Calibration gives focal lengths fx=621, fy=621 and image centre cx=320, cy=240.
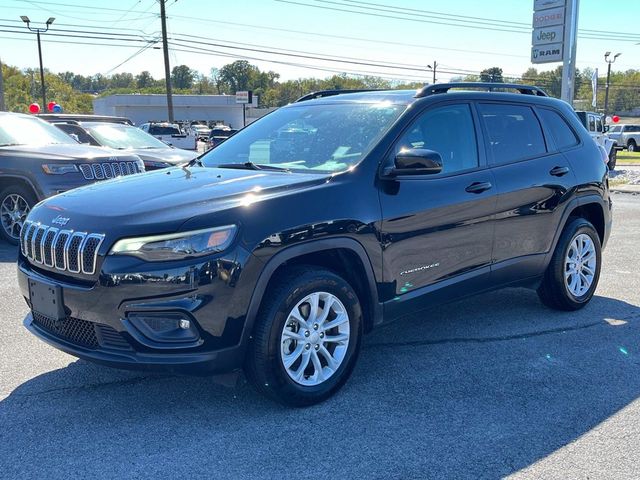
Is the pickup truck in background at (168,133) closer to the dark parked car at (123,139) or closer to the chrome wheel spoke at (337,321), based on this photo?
the dark parked car at (123,139)

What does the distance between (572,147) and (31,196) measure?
6658 mm

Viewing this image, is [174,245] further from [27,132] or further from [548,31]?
[548,31]

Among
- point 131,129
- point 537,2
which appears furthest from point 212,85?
point 131,129

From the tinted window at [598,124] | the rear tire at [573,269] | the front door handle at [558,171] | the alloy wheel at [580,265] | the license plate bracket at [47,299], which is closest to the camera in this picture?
the license plate bracket at [47,299]

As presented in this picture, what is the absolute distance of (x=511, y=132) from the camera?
16.3 ft

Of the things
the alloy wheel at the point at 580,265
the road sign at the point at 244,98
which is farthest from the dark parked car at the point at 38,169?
the road sign at the point at 244,98

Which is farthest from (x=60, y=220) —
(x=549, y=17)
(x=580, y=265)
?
(x=549, y=17)

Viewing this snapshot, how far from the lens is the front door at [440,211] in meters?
3.92

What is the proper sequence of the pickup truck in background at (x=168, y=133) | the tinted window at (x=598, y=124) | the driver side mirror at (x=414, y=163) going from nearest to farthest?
the driver side mirror at (x=414, y=163)
the tinted window at (x=598, y=124)
the pickup truck in background at (x=168, y=133)

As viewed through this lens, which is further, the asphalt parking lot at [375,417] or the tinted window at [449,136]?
the tinted window at [449,136]

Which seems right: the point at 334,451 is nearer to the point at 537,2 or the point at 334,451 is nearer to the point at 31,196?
the point at 31,196

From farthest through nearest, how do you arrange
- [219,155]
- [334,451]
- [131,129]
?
1. [131,129]
2. [219,155]
3. [334,451]

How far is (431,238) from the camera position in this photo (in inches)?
162

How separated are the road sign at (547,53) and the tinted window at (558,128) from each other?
63.3 ft
